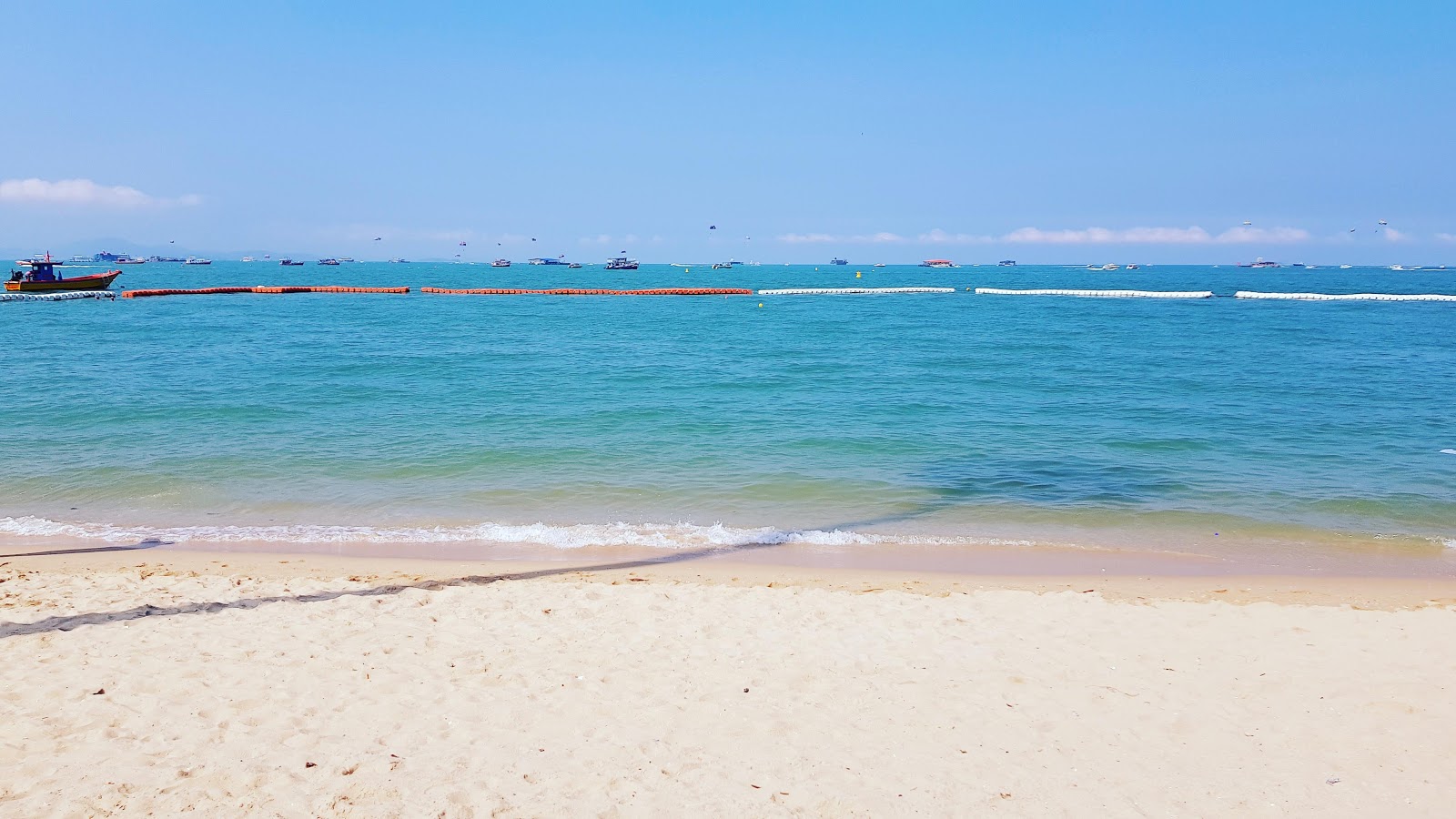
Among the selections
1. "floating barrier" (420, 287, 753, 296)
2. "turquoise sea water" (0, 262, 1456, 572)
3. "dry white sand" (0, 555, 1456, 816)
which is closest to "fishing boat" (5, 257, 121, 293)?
"floating barrier" (420, 287, 753, 296)

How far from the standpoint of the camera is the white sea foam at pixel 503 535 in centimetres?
1042

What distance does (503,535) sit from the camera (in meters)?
10.6

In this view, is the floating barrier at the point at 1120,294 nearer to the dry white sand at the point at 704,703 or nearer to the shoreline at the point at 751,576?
the shoreline at the point at 751,576

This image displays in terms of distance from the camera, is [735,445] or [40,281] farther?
[40,281]

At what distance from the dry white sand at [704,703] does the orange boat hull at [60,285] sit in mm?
65565

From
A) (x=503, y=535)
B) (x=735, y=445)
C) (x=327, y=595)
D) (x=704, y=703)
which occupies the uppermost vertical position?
(x=735, y=445)

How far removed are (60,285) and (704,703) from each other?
7384 cm

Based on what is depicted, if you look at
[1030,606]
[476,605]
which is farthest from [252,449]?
[1030,606]

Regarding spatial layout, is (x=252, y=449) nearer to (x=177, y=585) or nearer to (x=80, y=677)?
(x=177, y=585)

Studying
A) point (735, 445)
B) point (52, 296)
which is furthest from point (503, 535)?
point (52, 296)

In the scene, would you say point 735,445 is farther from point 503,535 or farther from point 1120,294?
point 1120,294

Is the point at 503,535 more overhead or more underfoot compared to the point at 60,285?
more underfoot

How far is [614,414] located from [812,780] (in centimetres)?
1516

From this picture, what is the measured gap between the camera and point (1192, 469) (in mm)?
14242
